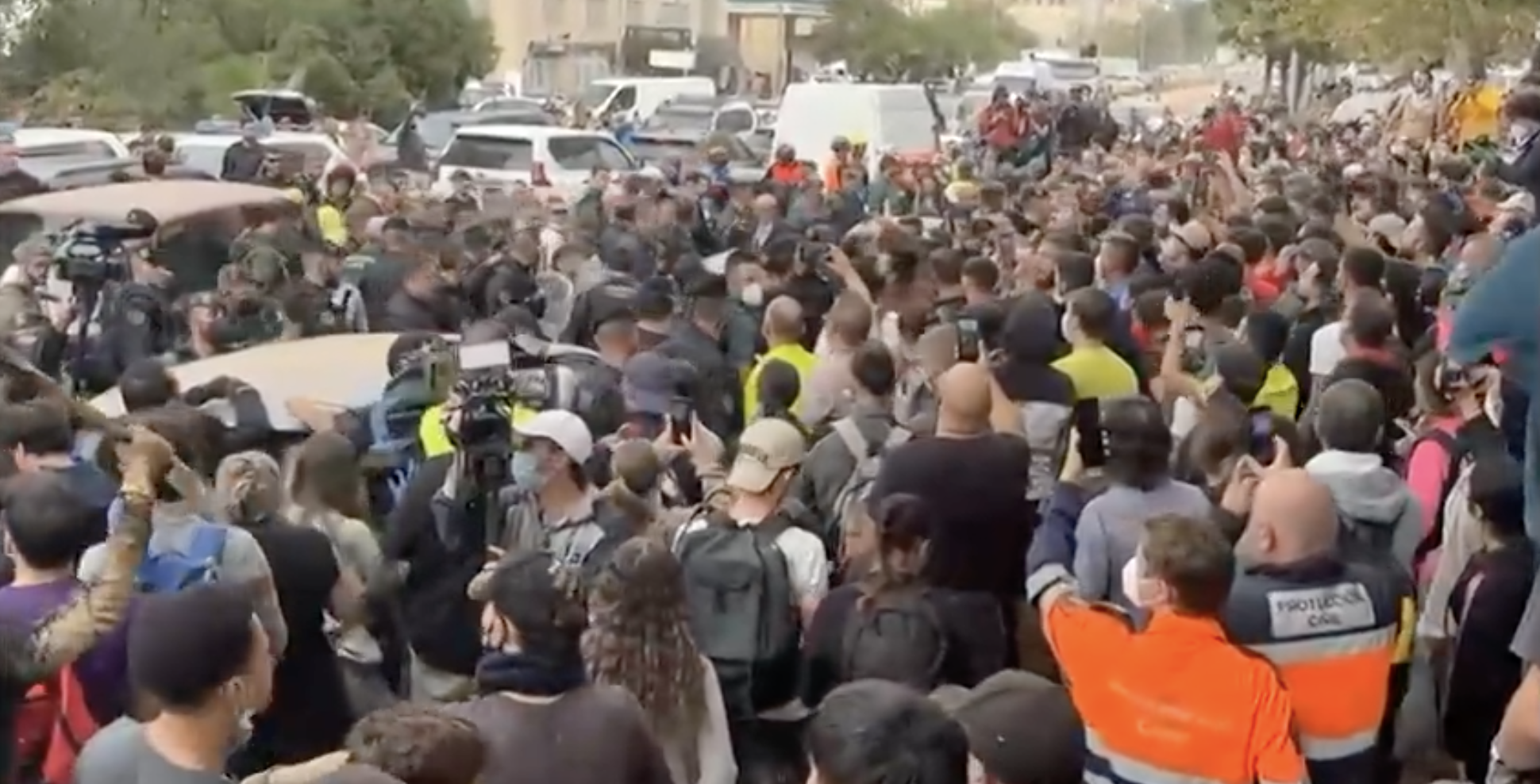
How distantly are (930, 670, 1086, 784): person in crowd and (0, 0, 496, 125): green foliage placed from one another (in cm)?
3398

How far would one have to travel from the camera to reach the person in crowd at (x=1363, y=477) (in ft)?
22.0

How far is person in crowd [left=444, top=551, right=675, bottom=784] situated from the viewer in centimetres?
462

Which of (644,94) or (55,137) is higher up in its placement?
(55,137)

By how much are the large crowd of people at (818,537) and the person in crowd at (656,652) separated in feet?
0.04

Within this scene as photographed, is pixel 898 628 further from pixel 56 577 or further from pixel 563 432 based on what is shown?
pixel 56 577

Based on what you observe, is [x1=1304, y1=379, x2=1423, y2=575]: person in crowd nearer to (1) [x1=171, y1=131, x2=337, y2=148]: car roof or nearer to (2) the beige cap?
(2) the beige cap

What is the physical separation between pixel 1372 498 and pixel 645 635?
2522 millimetres

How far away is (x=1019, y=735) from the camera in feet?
13.9

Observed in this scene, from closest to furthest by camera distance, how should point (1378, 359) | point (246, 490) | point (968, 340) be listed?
1. point (246, 490)
2. point (1378, 359)
3. point (968, 340)

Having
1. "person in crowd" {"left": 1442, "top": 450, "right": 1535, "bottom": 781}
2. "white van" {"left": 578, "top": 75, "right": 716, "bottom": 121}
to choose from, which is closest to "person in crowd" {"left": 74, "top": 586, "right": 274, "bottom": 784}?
"person in crowd" {"left": 1442, "top": 450, "right": 1535, "bottom": 781}

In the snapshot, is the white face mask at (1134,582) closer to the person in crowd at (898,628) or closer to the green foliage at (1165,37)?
the person in crowd at (898,628)

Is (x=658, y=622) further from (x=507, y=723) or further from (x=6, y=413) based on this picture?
(x=6, y=413)

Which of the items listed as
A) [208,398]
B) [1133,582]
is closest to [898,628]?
[1133,582]

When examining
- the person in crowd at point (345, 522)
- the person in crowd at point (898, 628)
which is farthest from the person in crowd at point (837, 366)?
the person in crowd at point (898, 628)
